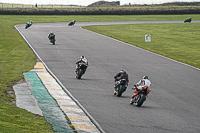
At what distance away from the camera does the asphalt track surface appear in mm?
13172

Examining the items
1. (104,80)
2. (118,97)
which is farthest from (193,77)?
(118,97)

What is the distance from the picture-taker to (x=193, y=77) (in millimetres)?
22297

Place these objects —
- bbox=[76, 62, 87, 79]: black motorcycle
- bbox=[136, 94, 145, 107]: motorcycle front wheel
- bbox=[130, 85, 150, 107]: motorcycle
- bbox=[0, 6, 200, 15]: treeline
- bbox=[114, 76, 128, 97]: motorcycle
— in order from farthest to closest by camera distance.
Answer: bbox=[0, 6, 200, 15]: treeline < bbox=[76, 62, 87, 79]: black motorcycle < bbox=[114, 76, 128, 97]: motorcycle < bbox=[136, 94, 145, 107]: motorcycle front wheel < bbox=[130, 85, 150, 107]: motorcycle

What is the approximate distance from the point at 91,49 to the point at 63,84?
1608 cm

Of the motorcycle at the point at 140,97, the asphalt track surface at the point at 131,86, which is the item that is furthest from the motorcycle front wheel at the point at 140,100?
the asphalt track surface at the point at 131,86

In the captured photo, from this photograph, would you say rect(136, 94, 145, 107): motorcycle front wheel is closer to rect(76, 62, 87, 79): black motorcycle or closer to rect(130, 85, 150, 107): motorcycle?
rect(130, 85, 150, 107): motorcycle

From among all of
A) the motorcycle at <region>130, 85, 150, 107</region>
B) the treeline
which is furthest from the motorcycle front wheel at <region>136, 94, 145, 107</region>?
the treeline

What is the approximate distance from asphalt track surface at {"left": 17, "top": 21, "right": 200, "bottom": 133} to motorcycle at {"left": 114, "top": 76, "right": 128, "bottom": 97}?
300 millimetres

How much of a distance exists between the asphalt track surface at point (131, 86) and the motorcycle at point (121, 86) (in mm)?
300

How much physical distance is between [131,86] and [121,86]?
272 centimetres

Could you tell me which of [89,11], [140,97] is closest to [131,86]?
[140,97]

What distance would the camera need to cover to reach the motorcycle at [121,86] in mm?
16641

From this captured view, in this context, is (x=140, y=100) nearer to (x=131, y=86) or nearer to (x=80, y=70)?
(x=131, y=86)

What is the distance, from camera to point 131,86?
19516 mm
